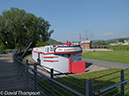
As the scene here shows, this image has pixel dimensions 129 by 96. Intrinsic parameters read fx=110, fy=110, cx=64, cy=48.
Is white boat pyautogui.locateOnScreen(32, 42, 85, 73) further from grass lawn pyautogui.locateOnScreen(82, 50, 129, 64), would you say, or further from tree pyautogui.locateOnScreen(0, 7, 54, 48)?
tree pyautogui.locateOnScreen(0, 7, 54, 48)

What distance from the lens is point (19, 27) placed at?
4344 cm

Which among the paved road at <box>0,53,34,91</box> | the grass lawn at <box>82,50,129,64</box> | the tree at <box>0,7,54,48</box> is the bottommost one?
the grass lawn at <box>82,50,129,64</box>

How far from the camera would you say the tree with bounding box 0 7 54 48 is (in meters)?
42.0

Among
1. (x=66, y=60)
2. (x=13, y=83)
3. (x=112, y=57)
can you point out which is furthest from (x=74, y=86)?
(x=112, y=57)

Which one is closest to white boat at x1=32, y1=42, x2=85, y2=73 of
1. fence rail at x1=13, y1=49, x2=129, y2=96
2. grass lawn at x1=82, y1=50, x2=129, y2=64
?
fence rail at x1=13, y1=49, x2=129, y2=96

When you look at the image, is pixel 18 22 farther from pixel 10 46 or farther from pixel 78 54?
pixel 78 54

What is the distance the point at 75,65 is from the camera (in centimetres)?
1223

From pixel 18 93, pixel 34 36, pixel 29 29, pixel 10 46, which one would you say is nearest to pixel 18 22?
pixel 29 29

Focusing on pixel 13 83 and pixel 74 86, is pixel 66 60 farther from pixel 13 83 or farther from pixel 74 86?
pixel 13 83

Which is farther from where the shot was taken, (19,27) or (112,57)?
(19,27)

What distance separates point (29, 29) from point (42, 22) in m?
7.83

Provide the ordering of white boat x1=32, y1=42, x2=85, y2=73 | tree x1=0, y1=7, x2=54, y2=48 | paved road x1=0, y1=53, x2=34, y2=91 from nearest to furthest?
paved road x1=0, y1=53, x2=34, y2=91 → white boat x1=32, y1=42, x2=85, y2=73 → tree x1=0, y1=7, x2=54, y2=48

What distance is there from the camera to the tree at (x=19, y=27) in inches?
1654

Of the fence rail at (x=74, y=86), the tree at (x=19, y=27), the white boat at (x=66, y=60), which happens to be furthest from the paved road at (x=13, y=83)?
the tree at (x=19, y=27)
